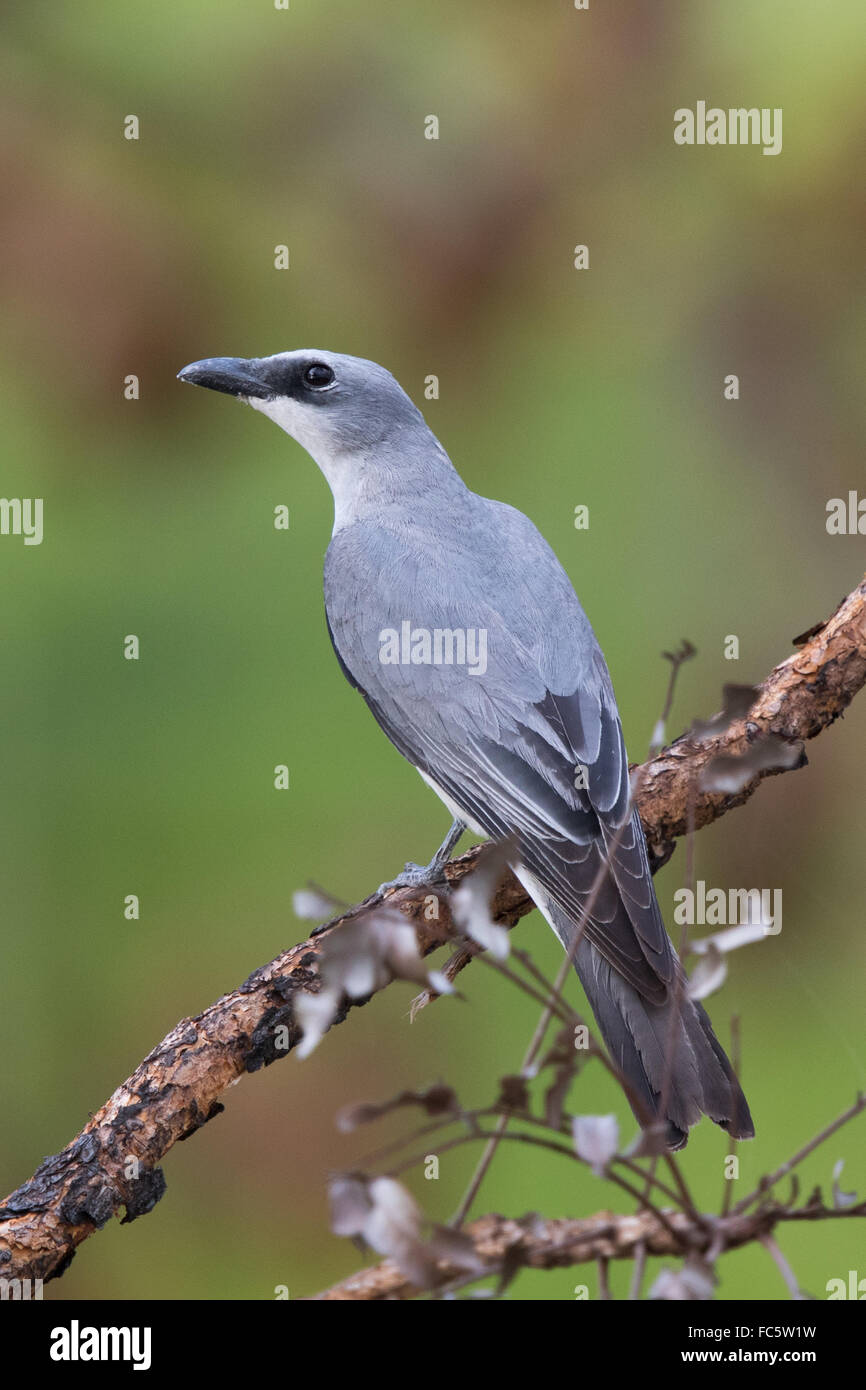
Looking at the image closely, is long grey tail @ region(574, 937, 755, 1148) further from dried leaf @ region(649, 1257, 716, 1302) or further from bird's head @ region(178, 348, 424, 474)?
bird's head @ region(178, 348, 424, 474)

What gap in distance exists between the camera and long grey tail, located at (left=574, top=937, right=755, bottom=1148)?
168cm

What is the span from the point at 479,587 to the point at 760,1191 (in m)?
1.34

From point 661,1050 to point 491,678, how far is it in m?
0.60

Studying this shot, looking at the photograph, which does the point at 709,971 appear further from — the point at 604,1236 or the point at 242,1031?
the point at 242,1031

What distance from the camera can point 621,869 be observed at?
177 centimetres

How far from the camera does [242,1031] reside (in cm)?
170

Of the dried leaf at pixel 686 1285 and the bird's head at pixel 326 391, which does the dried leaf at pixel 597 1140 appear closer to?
the dried leaf at pixel 686 1285

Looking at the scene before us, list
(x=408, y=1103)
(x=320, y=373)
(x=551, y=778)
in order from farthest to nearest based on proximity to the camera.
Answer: (x=320, y=373), (x=551, y=778), (x=408, y=1103)

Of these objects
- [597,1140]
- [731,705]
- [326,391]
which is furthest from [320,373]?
[597,1140]

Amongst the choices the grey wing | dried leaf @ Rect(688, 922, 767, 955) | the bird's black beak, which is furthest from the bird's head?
dried leaf @ Rect(688, 922, 767, 955)

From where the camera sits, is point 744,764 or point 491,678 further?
point 491,678

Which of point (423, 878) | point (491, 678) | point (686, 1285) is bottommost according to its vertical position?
point (686, 1285)

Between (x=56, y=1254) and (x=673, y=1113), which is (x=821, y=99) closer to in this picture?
(x=673, y=1113)

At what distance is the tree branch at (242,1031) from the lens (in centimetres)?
156
